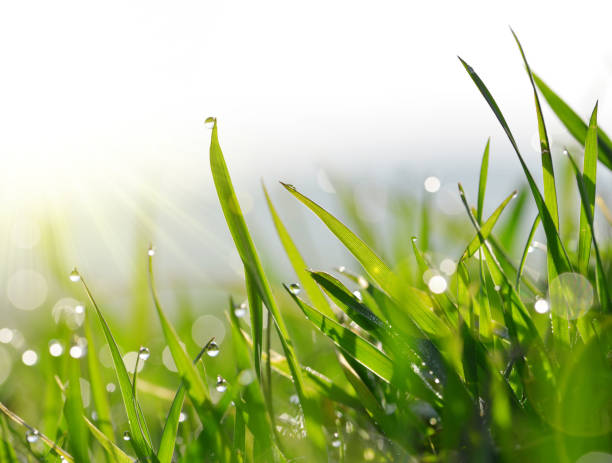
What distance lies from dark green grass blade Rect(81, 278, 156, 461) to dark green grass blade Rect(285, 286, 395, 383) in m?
0.18

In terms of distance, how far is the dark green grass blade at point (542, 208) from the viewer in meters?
0.56

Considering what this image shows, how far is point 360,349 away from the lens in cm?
55

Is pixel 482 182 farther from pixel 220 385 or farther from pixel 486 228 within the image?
pixel 220 385

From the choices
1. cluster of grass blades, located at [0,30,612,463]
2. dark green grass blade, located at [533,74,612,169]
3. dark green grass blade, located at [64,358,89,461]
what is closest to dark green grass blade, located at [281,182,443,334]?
cluster of grass blades, located at [0,30,612,463]

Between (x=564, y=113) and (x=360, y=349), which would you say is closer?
(x=360, y=349)

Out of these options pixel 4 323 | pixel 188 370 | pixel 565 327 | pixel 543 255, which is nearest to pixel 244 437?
pixel 188 370

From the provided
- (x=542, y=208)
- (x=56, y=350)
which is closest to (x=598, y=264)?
(x=542, y=208)

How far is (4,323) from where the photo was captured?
1.93 metres

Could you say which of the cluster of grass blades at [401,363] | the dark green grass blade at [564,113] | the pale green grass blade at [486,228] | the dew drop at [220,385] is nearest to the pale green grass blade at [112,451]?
the cluster of grass blades at [401,363]

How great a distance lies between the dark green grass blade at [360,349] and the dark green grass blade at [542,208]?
0.21 m

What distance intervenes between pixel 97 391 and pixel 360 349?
333 mm

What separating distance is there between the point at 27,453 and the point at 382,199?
1130mm

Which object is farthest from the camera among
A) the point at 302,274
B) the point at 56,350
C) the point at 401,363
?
the point at 56,350

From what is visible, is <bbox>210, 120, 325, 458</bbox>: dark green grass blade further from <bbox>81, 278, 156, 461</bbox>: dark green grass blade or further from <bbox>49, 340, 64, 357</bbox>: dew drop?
<bbox>49, 340, 64, 357</bbox>: dew drop
